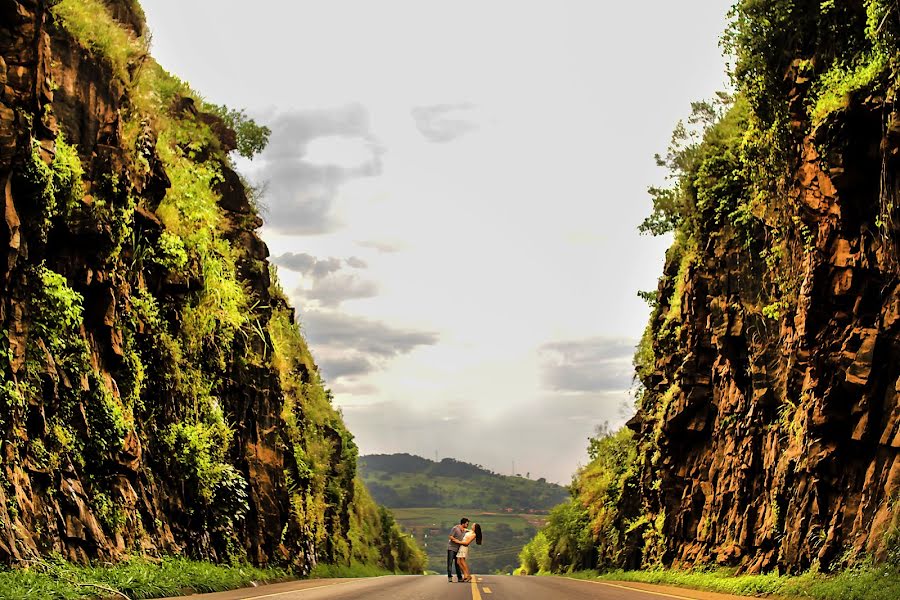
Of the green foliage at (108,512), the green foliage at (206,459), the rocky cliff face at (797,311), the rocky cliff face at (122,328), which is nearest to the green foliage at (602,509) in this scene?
the rocky cliff face at (797,311)

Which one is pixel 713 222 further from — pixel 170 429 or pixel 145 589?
pixel 145 589

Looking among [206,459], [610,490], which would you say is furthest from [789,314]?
[610,490]

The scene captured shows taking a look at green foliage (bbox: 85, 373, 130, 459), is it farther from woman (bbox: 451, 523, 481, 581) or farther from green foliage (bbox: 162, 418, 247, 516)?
woman (bbox: 451, 523, 481, 581)

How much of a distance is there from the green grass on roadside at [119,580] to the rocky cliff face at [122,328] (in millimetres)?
516

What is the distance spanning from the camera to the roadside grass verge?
1202 centimetres

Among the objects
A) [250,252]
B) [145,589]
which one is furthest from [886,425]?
[250,252]

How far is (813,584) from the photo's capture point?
14.3 metres

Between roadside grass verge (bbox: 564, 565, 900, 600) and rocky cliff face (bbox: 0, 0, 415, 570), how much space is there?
43.8ft

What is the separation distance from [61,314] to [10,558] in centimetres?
520

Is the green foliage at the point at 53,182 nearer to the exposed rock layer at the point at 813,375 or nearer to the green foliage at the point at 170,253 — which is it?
the green foliage at the point at 170,253

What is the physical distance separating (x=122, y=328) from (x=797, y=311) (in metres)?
16.7

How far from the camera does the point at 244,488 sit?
74.2 ft

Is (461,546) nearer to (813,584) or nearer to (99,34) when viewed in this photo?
(813,584)

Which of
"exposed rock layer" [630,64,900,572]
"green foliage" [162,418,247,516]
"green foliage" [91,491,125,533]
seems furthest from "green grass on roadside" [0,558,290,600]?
"exposed rock layer" [630,64,900,572]
